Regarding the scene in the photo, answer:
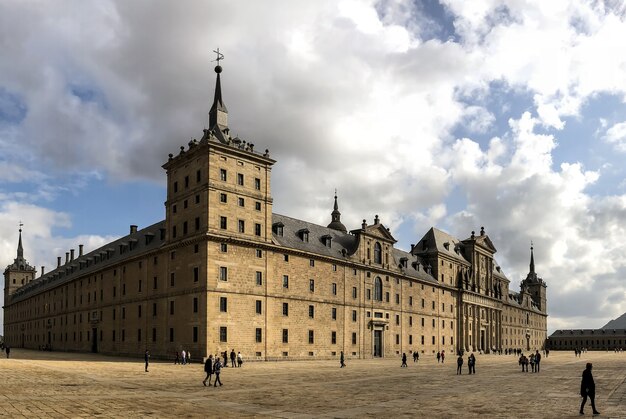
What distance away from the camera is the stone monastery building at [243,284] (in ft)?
188

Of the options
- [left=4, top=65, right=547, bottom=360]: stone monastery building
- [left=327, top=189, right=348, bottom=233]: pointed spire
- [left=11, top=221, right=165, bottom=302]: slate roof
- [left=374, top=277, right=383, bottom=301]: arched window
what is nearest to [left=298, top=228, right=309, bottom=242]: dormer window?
[left=4, top=65, right=547, bottom=360]: stone monastery building

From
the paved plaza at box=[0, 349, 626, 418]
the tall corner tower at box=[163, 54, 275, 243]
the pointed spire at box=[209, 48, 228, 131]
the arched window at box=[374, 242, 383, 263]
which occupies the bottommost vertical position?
the paved plaza at box=[0, 349, 626, 418]

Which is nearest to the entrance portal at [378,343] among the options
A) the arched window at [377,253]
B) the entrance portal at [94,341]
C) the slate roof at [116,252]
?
the arched window at [377,253]

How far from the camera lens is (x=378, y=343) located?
78938mm

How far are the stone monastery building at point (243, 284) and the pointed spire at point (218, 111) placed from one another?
14 centimetres

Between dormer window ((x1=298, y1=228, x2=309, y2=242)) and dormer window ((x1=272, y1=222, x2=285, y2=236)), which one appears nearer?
dormer window ((x1=272, y1=222, x2=285, y2=236))

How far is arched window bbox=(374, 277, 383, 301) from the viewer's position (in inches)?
3113

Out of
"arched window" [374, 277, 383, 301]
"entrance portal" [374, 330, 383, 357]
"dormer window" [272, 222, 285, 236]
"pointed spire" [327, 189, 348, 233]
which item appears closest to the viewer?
"dormer window" [272, 222, 285, 236]

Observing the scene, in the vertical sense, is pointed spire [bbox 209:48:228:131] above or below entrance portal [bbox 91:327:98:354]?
above

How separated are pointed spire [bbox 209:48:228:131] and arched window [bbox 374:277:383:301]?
3061 centimetres

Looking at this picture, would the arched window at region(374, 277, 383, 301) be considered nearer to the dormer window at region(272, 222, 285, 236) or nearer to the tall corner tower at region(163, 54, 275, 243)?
the dormer window at region(272, 222, 285, 236)

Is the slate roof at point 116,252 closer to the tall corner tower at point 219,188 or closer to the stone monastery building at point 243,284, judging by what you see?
the stone monastery building at point 243,284

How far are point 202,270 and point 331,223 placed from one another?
159 feet

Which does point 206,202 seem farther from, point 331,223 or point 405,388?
point 331,223
